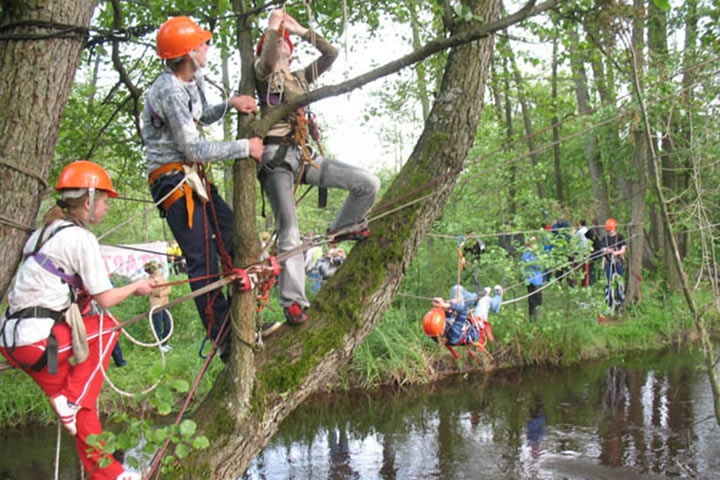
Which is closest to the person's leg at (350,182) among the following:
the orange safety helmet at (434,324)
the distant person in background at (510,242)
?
the orange safety helmet at (434,324)

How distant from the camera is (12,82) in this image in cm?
A: 283

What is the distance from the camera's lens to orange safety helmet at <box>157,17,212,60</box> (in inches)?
118

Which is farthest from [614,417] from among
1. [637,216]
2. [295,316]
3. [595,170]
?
[595,170]

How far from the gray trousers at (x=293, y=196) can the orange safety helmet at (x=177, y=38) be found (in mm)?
668

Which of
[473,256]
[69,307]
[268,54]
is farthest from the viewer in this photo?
[473,256]

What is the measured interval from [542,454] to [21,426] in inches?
257

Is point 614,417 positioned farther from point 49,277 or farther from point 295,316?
point 49,277

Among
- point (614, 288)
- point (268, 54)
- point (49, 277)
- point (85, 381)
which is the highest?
point (268, 54)

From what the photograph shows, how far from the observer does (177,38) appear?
301 cm

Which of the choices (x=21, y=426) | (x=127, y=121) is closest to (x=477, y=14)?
(x=127, y=121)

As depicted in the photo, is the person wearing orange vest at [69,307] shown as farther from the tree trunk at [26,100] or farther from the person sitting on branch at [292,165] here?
the person sitting on branch at [292,165]

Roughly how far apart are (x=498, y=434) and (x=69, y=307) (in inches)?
247

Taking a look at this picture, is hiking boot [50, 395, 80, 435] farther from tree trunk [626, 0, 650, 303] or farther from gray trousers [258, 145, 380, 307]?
tree trunk [626, 0, 650, 303]

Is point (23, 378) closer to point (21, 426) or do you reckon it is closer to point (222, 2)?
point (21, 426)
